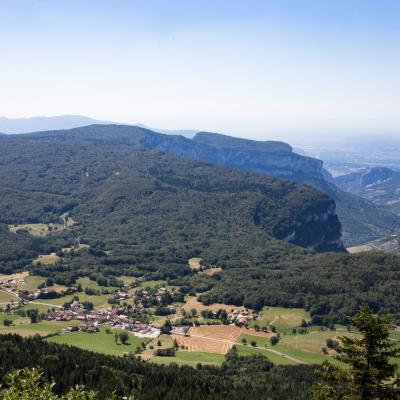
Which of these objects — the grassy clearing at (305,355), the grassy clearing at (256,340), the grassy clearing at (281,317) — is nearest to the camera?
the grassy clearing at (305,355)

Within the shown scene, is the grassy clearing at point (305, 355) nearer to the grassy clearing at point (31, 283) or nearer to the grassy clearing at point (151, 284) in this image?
the grassy clearing at point (151, 284)

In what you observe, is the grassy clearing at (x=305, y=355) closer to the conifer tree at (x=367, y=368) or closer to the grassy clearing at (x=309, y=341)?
the grassy clearing at (x=309, y=341)

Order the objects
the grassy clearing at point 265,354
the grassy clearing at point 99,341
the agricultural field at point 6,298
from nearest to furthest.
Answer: the grassy clearing at point 265,354 → the grassy clearing at point 99,341 → the agricultural field at point 6,298

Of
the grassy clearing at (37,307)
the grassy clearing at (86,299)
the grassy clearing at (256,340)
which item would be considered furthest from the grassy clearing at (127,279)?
the grassy clearing at (256,340)

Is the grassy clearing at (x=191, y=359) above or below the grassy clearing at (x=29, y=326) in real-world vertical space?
above

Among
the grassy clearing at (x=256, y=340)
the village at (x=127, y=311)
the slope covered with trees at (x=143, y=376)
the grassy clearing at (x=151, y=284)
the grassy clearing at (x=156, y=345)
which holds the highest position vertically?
the slope covered with trees at (x=143, y=376)

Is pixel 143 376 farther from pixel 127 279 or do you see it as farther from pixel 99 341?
pixel 127 279

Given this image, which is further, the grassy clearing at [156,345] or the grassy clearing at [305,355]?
the grassy clearing at [305,355]
